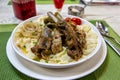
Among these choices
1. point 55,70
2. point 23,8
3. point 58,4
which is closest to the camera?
point 55,70

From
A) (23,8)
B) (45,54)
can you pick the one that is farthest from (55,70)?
(23,8)

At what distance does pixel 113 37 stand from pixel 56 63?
0.38m

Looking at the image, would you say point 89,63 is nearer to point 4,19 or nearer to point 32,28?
point 32,28

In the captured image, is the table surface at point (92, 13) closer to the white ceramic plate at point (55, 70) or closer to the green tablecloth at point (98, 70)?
the green tablecloth at point (98, 70)

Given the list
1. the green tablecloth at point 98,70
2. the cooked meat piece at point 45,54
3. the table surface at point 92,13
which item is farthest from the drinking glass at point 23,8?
the cooked meat piece at point 45,54

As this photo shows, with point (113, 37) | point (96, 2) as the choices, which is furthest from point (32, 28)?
point (96, 2)

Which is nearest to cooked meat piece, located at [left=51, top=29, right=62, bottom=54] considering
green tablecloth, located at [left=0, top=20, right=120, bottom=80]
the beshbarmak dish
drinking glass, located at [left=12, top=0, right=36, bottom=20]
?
the beshbarmak dish

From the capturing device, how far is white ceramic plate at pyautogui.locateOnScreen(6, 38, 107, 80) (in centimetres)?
65

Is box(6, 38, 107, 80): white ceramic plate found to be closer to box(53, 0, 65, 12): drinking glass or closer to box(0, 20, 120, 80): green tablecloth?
box(0, 20, 120, 80): green tablecloth

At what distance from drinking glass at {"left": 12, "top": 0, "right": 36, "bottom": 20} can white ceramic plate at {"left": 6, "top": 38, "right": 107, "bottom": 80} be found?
1.33 feet

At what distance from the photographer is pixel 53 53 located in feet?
2.41

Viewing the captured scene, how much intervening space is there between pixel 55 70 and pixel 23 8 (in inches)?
20.8

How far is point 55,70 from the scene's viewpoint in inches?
26.8

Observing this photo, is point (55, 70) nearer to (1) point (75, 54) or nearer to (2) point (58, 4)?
(1) point (75, 54)
